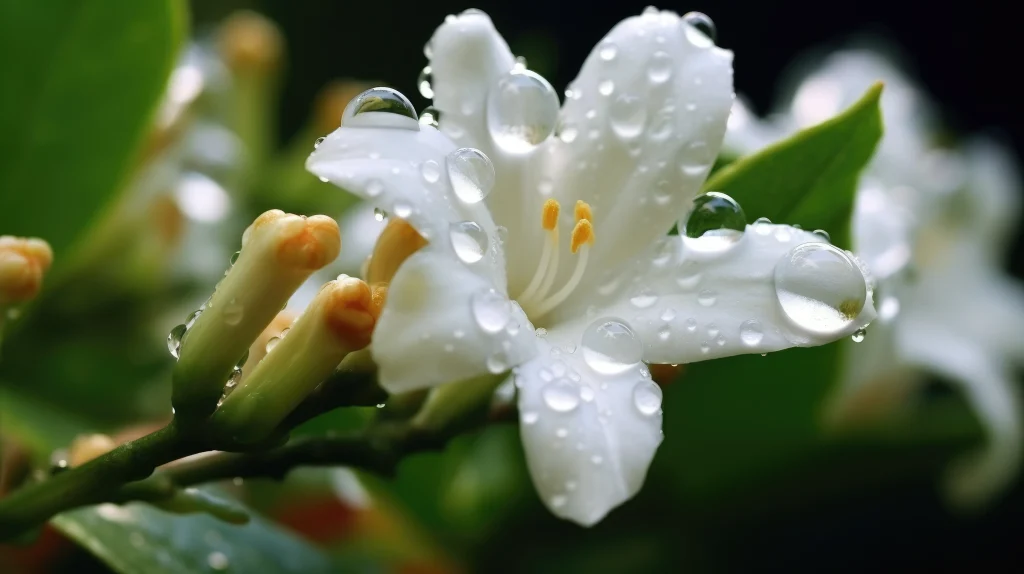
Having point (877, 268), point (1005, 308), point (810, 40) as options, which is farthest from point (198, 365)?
point (810, 40)

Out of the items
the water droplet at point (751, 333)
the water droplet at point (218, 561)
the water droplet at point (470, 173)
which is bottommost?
the water droplet at point (218, 561)

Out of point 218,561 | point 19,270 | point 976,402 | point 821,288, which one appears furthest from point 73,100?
point 976,402

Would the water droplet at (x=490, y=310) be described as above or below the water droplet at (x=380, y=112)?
below

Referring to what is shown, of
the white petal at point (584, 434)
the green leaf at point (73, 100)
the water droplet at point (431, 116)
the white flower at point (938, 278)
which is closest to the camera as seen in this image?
the white petal at point (584, 434)

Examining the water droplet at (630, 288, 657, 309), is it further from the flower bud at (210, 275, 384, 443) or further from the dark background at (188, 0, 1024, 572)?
the dark background at (188, 0, 1024, 572)

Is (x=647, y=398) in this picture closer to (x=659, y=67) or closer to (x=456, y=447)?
(x=659, y=67)

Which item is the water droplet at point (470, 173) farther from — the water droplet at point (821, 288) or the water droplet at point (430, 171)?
the water droplet at point (821, 288)

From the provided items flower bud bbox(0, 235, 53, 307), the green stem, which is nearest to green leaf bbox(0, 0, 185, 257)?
flower bud bbox(0, 235, 53, 307)

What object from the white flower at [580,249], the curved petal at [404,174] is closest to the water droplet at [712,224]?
the white flower at [580,249]
